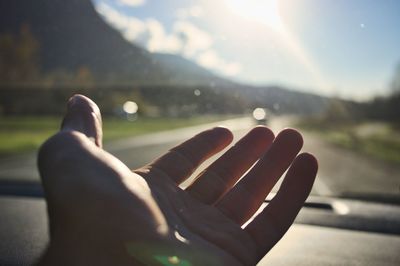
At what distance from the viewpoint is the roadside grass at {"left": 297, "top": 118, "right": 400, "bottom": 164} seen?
69.6ft

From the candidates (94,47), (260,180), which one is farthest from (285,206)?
(94,47)

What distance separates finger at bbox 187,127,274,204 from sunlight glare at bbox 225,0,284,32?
1753 mm

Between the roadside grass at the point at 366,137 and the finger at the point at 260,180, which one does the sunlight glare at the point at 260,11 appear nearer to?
the finger at the point at 260,180

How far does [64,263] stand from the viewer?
1.51 meters

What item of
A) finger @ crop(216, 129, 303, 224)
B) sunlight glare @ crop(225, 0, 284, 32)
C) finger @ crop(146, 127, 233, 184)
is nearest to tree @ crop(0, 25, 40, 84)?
sunlight glare @ crop(225, 0, 284, 32)

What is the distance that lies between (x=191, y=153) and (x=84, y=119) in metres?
0.72

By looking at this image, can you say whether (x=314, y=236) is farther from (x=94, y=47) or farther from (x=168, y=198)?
(x=94, y=47)

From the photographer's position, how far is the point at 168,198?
1973mm

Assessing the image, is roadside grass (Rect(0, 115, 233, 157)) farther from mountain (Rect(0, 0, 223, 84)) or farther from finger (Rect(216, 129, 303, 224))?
finger (Rect(216, 129, 303, 224))

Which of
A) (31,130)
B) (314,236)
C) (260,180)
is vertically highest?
(260,180)

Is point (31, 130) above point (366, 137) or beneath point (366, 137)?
beneath

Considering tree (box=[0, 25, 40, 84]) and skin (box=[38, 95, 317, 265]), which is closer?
skin (box=[38, 95, 317, 265])

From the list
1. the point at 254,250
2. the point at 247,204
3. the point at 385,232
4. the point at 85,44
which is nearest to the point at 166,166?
the point at 247,204

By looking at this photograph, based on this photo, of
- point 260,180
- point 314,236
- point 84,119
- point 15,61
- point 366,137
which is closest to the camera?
point 84,119
